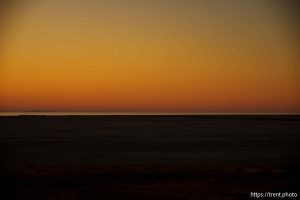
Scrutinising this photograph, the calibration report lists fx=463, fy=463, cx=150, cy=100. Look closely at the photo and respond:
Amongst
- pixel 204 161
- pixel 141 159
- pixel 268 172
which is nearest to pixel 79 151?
pixel 141 159

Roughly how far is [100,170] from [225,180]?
23.7 feet

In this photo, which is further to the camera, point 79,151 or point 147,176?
point 79,151

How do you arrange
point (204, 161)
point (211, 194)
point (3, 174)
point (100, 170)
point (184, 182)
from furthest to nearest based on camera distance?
1. point (204, 161)
2. point (100, 170)
3. point (3, 174)
4. point (184, 182)
5. point (211, 194)

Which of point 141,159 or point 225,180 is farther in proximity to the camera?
point 141,159

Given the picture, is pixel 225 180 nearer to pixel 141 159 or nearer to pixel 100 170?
pixel 100 170

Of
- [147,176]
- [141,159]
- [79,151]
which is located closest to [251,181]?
[147,176]

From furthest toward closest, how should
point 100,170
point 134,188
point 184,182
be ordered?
point 100,170, point 184,182, point 134,188

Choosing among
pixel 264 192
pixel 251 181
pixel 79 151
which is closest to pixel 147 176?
pixel 251 181

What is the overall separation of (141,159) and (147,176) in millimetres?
12628

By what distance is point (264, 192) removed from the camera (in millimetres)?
18891

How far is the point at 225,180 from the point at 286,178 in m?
2.97

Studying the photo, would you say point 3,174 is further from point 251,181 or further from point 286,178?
point 286,178

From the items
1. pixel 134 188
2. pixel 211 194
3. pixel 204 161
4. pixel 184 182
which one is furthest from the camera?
pixel 204 161

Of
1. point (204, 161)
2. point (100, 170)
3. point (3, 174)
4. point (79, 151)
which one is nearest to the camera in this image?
point (3, 174)
